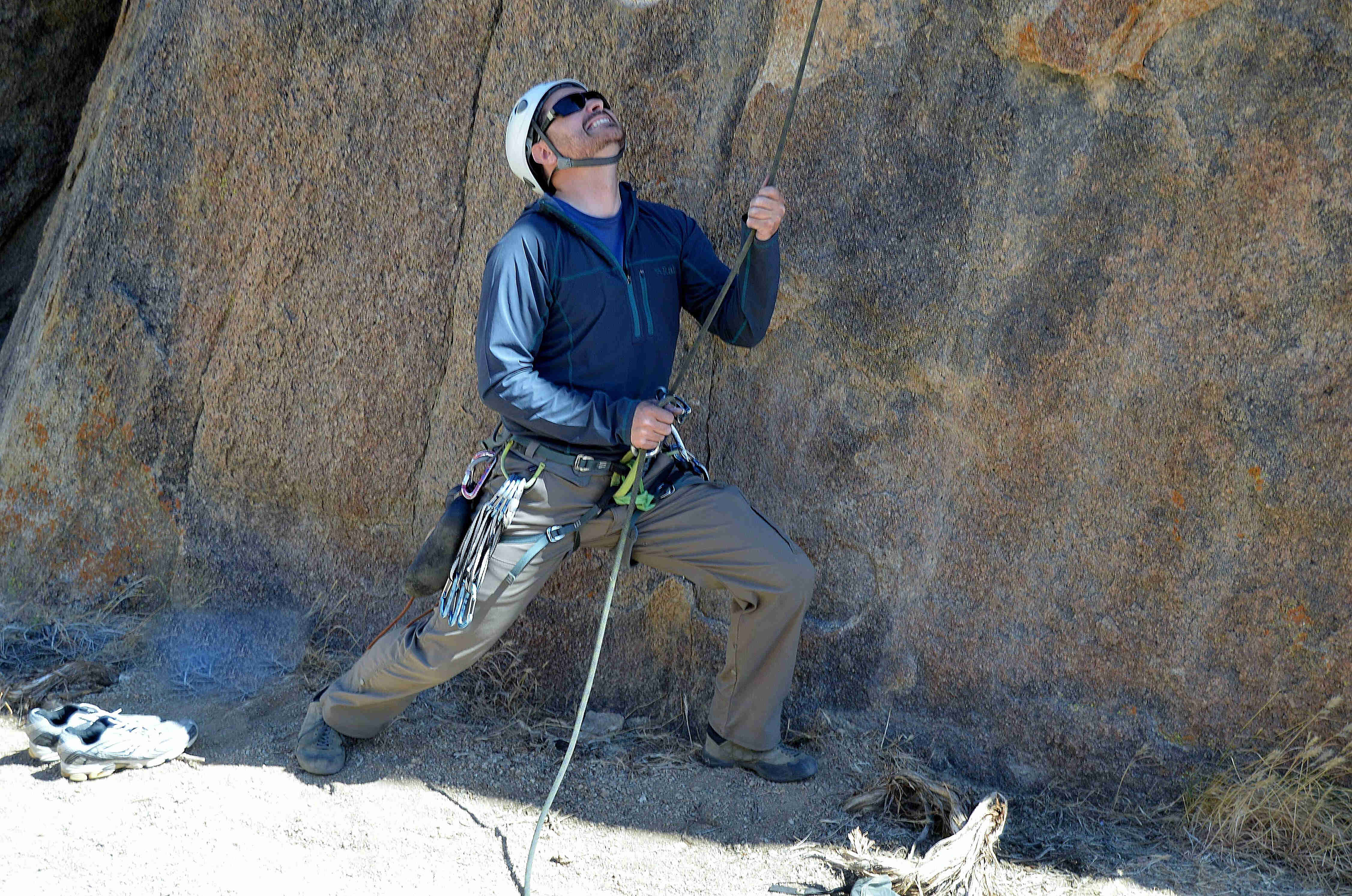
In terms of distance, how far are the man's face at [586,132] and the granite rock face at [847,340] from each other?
0.47m

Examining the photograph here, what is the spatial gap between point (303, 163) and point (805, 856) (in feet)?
8.82

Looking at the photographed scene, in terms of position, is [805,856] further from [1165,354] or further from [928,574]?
[1165,354]

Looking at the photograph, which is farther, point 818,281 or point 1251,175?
point 818,281

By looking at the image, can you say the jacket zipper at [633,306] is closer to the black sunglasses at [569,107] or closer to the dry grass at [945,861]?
the black sunglasses at [569,107]

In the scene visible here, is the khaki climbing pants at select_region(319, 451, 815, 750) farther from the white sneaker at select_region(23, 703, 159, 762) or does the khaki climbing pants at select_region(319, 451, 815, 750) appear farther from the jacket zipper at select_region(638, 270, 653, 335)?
the white sneaker at select_region(23, 703, 159, 762)

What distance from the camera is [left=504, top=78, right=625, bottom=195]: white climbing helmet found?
123 inches

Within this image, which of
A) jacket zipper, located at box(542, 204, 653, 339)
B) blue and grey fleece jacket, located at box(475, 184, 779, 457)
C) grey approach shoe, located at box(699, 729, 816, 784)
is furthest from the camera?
grey approach shoe, located at box(699, 729, 816, 784)

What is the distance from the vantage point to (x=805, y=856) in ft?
9.89

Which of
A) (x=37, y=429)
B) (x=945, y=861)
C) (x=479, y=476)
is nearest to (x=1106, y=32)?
(x=479, y=476)

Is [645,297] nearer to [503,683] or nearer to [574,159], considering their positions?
[574,159]

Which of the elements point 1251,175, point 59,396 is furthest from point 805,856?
point 59,396

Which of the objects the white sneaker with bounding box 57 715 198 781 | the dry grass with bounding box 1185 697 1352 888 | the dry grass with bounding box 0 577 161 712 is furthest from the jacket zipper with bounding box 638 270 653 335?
the dry grass with bounding box 0 577 161 712

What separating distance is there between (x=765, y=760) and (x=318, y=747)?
50.5 inches

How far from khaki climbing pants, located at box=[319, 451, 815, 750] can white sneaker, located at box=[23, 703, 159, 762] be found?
25.8 inches
